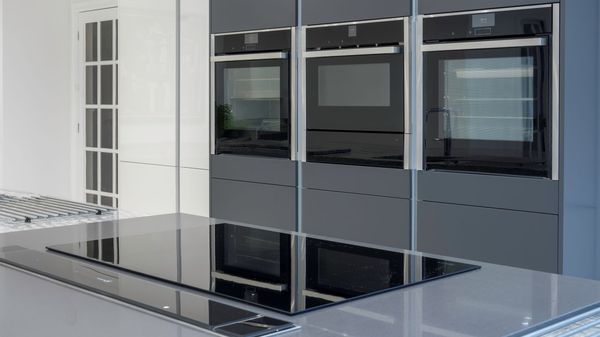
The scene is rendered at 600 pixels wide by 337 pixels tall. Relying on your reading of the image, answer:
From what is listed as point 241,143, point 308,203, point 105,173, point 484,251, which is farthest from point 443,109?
point 105,173

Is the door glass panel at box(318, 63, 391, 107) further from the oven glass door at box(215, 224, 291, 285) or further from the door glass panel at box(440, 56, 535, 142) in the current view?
the oven glass door at box(215, 224, 291, 285)

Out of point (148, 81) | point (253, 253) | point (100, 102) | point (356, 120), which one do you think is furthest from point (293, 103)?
point (100, 102)

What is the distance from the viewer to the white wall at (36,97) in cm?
582

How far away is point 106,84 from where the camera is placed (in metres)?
5.84

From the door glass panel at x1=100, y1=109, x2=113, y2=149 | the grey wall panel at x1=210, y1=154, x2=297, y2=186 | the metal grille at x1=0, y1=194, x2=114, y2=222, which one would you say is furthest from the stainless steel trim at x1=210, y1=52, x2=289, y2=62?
the door glass panel at x1=100, y1=109, x2=113, y2=149

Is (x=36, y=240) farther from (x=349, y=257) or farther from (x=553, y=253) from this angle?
(x=553, y=253)

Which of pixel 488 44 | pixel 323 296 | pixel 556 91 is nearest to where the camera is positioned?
pixel 323 296

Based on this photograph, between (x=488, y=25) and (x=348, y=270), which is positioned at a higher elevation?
(x=488, y=25)

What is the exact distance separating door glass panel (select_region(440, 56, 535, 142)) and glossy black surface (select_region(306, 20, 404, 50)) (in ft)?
0.98

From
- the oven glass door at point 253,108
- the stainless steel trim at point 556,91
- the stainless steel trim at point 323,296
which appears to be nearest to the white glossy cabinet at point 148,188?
the oven glass door at point 253,108

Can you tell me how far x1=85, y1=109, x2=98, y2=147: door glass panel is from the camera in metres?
5.98

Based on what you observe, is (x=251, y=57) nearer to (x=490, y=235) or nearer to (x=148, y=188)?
(x=148, y=188)

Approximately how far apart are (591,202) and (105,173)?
380 cm

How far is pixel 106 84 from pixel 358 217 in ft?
9.68
